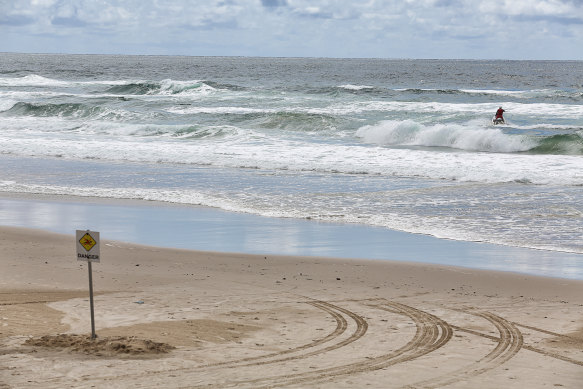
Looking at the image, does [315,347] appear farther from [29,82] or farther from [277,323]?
[29,82]

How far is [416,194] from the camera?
17906 mm

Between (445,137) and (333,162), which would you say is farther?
(445,137)

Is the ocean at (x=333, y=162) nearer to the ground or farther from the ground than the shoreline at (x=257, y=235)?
farther from the ground

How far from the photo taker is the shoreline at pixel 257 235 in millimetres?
11891

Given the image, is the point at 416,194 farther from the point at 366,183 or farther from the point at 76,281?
the point at 76,281

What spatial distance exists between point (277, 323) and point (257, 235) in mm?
5122

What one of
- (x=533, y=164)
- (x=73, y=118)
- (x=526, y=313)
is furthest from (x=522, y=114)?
(x=526, y=313)

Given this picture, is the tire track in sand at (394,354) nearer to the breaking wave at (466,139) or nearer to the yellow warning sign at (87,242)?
the yellow warning sign at (87,242)

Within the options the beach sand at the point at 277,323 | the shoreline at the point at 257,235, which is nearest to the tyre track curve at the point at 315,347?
the beach sand at the point at 277,323

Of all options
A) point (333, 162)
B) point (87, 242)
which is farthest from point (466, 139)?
point (87, 242)

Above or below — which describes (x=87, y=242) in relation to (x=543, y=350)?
above

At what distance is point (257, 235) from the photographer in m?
13.6

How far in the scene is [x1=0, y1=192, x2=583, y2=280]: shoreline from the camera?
39.0 feet

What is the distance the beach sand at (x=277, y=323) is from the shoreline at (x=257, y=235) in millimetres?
592
